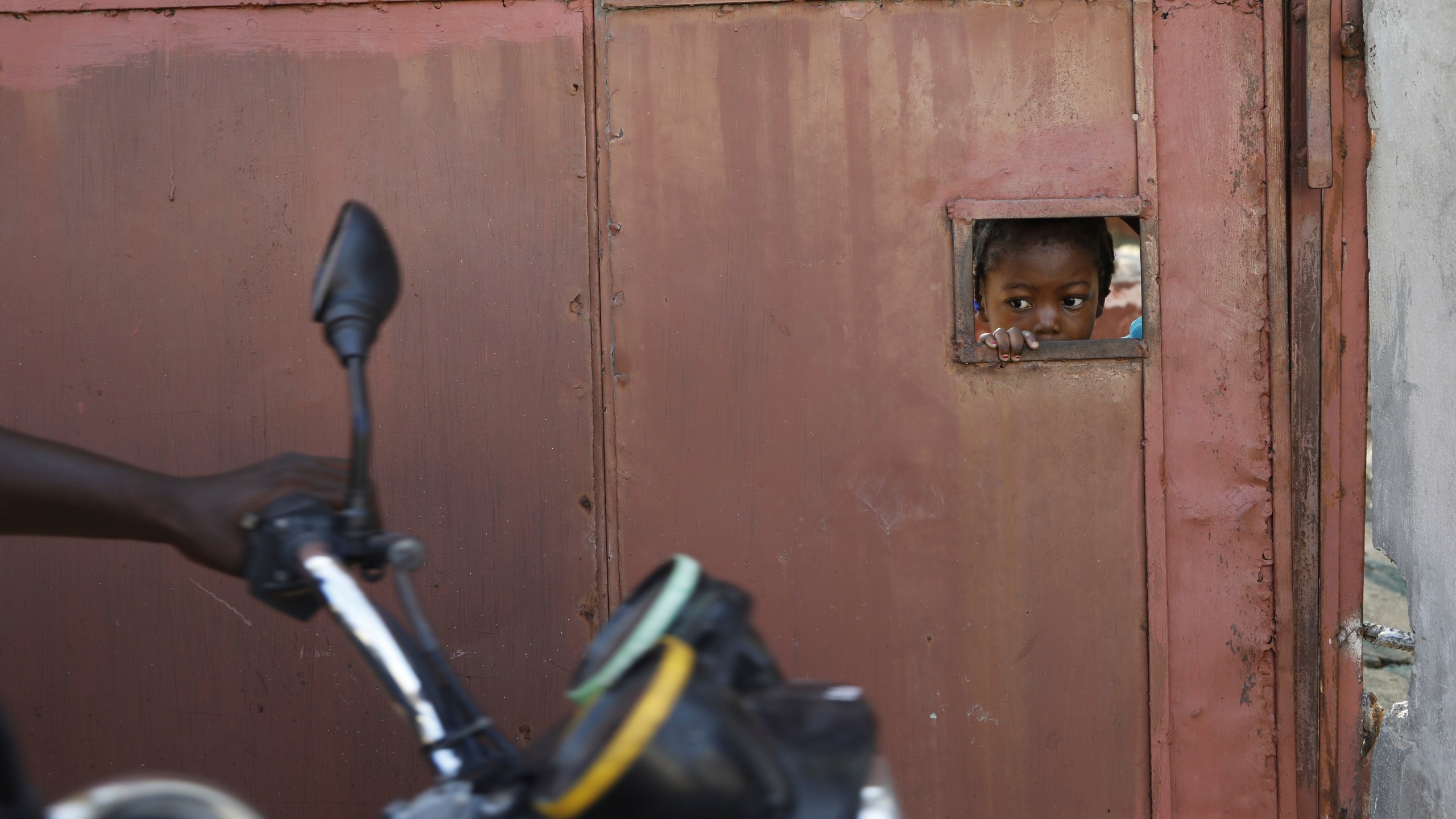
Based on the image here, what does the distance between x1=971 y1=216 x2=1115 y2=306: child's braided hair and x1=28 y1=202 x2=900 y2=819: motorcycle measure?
1.72m

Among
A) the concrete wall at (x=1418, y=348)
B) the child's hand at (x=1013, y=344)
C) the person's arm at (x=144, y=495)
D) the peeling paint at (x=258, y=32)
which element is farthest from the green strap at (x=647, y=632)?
the concrete wall at (x=1418, y=348)

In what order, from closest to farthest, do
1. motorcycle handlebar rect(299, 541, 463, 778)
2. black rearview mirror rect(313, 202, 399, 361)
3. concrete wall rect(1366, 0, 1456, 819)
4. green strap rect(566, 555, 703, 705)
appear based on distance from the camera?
green strap rect(566, 555, 703, 705)
motorcycle handlebar rect(299, 541, 463, 778)
black rearview mirror rect(313, 202, 399, 361)
concrete wall rect(1366, 0, 1456, 819)

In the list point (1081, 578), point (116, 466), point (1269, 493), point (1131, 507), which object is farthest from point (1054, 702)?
point (116, 466)

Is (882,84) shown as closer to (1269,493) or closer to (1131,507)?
(1131,507)

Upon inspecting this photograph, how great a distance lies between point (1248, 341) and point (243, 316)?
2155mm

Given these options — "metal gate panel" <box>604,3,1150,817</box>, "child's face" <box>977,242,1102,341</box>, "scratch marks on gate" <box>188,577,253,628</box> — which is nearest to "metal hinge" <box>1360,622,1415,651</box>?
"metal gate panel" <box>604,3,1150,817</box>

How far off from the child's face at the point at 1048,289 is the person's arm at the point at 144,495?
1837 mm

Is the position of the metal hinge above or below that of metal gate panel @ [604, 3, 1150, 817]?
below

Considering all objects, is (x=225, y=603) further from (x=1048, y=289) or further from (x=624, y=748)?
(x=1048, y=289)

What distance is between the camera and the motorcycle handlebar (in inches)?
39.1

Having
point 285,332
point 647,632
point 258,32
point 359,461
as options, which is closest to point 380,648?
point 359,461

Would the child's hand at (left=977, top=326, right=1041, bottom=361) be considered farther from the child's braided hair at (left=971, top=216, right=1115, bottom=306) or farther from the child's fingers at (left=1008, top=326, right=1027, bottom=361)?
the child's braided hair at (left=971, top=216, right=1115, bottom=306)

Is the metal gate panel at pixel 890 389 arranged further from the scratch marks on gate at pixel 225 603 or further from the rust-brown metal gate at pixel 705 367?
the scratch marks on gate at pixel 225 603

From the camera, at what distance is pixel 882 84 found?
2205mm
